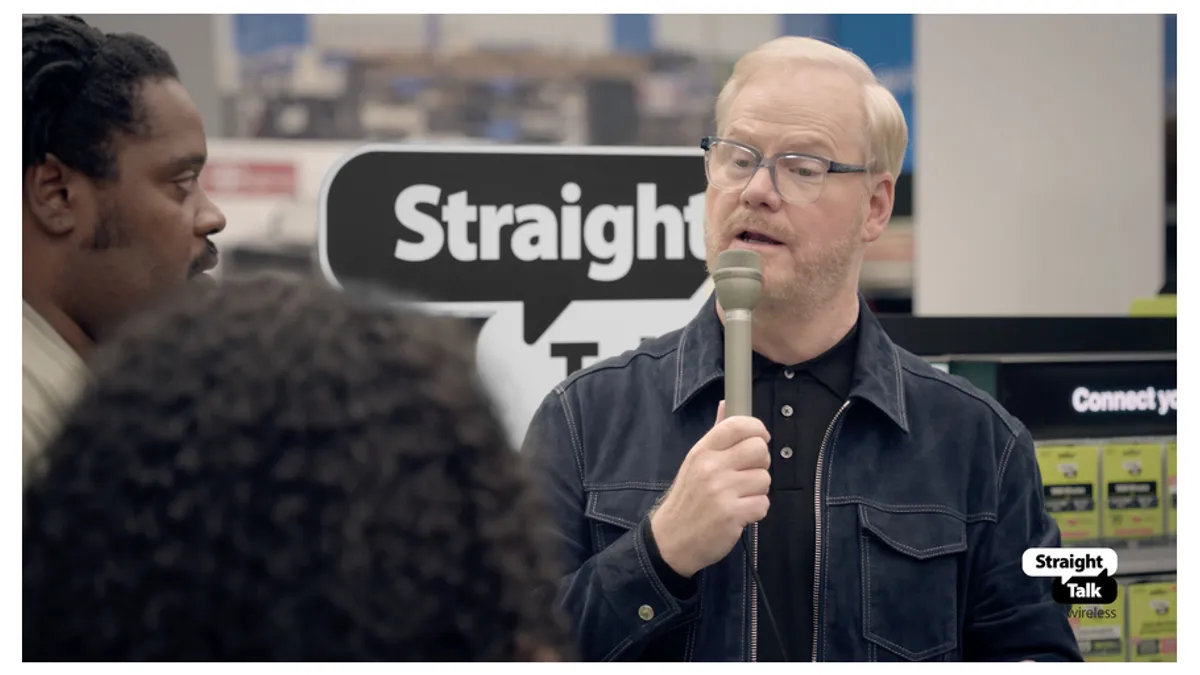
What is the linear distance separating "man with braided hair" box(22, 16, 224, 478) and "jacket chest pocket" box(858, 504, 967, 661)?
897 millimetres

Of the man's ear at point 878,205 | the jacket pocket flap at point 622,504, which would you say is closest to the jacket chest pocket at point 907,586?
the jacket pocket flap at point 622,504

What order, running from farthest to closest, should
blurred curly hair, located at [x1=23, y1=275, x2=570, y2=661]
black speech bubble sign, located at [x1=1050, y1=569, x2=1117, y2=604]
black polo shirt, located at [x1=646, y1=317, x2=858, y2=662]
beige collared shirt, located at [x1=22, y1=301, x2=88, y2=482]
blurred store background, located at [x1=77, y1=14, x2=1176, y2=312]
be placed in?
blurred store background, located at [x1=77, y1=14, x2=1176, y2=312] < black speech bubble sign, located at [x1=1050, y1=569, x2=1117, y2=604] < black polo shirt, located at [x1=646, y1=317, x2=858, y2=662] < beige collared shirt, located at [x1=22, y1=301, x2=88, y2=482] < blurred curly hair, located at [x1=23, y1=275, x2=570, y2=661]

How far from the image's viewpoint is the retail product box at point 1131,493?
2.16 m

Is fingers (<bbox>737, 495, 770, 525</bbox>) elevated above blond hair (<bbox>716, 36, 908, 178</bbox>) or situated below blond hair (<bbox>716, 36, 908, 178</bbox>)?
below

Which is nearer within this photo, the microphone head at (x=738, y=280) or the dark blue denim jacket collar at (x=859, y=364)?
the microphone head at (x=738, y=280)

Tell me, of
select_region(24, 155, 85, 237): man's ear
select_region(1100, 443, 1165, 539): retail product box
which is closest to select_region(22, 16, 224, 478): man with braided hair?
select_region(24, 155, 85, 237): man's ear

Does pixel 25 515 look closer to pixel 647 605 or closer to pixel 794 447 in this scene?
pixel 647 605

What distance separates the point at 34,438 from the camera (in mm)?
1218

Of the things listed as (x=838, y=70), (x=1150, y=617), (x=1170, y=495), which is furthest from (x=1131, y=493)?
(x=838, y=70)

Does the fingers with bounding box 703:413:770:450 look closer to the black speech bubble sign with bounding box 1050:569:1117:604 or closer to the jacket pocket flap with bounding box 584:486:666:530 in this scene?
the jacket pocket flap with bounding box 584:486:666:530

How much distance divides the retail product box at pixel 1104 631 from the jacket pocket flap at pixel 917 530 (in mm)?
664

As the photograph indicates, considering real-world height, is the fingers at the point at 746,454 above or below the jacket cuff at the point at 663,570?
above

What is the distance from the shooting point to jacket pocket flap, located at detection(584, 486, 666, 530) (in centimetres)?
147

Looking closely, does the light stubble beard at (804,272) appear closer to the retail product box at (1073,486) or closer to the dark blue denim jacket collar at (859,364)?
the dark blue denim jacket collar at (859,364)
